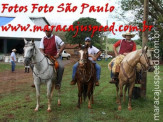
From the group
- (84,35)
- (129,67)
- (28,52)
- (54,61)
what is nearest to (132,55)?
(129,67)

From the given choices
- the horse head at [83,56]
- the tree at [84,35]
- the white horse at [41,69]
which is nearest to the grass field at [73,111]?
the white horse at [41,69]

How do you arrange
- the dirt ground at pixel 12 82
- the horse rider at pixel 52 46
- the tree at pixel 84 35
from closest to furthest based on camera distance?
the horse rider at pixel 52 46 → the dirt ground at pixel 12 82 → the tree at pixel 84 35

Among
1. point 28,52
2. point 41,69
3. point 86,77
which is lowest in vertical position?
point 86,77

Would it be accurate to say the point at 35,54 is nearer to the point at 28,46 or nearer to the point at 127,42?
the point at 28,46

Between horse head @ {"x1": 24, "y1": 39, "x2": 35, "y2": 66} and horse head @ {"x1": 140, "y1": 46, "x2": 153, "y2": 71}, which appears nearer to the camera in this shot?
horse head @ {"x1": 24, "y1": 39, "x2": 35, "y2": 66}

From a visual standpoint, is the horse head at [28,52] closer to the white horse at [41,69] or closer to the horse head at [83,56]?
the white horse at [41,69]

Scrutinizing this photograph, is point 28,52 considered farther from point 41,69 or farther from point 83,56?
point 83,56

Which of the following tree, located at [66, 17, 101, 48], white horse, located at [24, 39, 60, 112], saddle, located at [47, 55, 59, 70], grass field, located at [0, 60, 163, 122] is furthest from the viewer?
tree, located at [66, 17, 101, 48]

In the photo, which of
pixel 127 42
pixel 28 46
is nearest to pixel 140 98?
pixel 127 42

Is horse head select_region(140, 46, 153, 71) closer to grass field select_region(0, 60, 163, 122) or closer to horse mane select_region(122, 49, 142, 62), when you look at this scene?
horse mane select_region(122, 49, 142, 62)

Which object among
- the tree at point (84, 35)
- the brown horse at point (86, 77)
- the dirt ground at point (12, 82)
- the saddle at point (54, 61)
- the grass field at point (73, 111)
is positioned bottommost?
the grass field at point (73, 111)

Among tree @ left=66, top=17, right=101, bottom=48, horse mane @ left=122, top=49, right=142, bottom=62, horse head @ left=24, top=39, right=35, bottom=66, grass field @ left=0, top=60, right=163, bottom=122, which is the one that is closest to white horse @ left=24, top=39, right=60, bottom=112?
horse head @ left=24, top=39, right=35, bottom=66

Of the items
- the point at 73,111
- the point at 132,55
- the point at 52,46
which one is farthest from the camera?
the point at 52,46

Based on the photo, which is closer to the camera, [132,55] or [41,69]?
[41,69]
